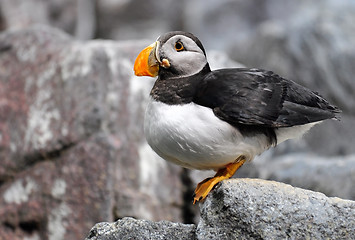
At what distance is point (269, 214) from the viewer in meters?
→ 2.71

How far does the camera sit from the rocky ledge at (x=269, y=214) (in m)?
2.68

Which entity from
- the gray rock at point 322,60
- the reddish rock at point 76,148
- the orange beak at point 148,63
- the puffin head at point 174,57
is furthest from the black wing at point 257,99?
the gray rock at point 322,60

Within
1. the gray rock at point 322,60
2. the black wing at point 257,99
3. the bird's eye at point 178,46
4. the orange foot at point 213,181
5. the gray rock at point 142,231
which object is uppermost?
the bird's eye at point 178,46

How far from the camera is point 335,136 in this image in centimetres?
784

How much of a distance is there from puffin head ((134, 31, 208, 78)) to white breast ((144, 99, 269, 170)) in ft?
0.70

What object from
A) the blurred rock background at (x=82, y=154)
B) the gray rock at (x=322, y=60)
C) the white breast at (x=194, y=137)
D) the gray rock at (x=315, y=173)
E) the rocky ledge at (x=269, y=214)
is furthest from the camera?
the gray rock at (x=322, y=60)

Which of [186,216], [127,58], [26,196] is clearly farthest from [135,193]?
[127,58]

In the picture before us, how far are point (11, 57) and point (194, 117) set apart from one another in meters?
3.27

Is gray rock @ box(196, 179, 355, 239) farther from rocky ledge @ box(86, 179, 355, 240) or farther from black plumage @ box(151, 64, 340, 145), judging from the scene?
black plumage @ box(151, 64, 340, 145)

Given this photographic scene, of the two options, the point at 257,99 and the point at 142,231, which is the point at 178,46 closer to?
the point at 257,99

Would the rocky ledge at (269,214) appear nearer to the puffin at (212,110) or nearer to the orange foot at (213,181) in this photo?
the orange foot at (213,181)

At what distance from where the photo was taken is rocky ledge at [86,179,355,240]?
2.68 metres

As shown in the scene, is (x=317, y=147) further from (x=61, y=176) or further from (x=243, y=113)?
(x=243, y=113)

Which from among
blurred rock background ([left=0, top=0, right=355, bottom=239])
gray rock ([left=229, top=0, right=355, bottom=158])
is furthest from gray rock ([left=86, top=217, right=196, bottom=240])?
gray rock ([left=229, top=0, right=355, bottom=158])
